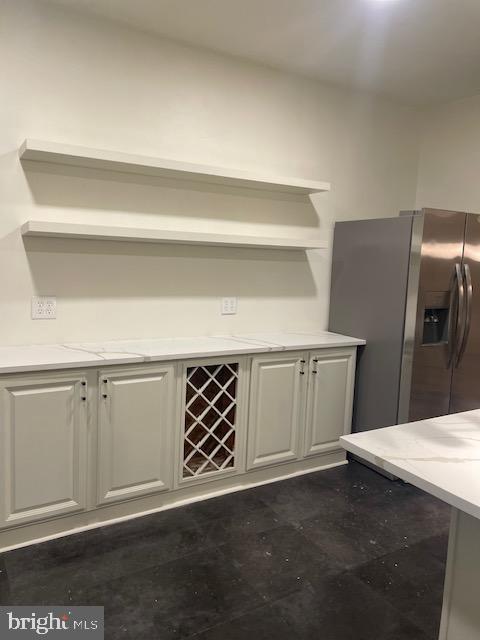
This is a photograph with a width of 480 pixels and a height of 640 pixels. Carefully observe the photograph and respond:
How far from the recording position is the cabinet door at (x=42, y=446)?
225 centimetres

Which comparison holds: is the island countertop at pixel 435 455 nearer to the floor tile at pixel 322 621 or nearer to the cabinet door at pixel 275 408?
the floor tile at pixel 322 621

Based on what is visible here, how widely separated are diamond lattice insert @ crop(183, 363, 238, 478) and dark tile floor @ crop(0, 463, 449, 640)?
0.22 meters

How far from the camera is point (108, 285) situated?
2.84 metres

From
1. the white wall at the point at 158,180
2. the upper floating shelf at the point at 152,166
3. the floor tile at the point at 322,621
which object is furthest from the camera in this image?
the white wall at the point at 158,180

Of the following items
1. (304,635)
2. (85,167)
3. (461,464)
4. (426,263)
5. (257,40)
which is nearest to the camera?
(461,464)

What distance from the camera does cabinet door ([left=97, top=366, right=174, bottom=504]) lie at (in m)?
2.48

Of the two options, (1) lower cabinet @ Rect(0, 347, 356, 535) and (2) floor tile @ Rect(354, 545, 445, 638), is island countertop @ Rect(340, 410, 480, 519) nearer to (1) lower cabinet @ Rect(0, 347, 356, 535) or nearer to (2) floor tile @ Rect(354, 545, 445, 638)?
(2) floor tile @ Rect(354, 545, 445, 638)

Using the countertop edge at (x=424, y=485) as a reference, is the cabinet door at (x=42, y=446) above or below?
below

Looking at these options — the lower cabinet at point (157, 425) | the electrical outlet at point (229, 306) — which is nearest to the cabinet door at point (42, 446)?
the lower cabinet at point (157, 425)

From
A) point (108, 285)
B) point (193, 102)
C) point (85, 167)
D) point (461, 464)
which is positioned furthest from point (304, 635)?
point (193, 102)

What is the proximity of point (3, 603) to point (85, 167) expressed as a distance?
6.65ft

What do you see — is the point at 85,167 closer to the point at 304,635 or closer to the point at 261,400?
the point at 261,400

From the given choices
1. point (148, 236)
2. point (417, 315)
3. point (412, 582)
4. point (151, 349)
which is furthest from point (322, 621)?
point (148, 236)

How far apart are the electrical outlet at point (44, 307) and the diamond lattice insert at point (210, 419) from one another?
78cm
